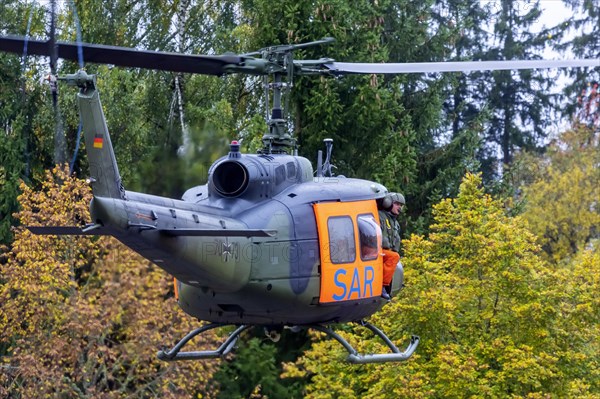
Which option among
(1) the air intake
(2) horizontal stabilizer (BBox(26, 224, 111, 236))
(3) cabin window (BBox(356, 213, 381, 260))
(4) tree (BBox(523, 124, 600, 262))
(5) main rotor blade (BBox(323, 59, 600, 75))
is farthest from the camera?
(4) tree (BBox(523, 124, 600, 262))

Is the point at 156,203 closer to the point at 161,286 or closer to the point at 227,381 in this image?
the point at 161,286

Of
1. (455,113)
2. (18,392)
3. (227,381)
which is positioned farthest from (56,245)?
(455,113)

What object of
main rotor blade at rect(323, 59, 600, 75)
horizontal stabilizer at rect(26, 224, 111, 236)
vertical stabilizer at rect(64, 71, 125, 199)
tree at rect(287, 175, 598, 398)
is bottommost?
tree at rect(287, 175, 598, 398)

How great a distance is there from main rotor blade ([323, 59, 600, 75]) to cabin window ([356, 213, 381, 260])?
1.52 meters

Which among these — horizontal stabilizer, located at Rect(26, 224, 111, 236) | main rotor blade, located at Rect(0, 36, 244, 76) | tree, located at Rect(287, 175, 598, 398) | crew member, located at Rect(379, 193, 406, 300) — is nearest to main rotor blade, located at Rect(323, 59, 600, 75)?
main rotor blade, located at Rect(0, 36, 244, 76)

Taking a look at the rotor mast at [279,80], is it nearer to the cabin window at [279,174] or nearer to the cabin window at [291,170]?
the cabin window at [291,170]

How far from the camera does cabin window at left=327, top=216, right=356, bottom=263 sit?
12.4 meters

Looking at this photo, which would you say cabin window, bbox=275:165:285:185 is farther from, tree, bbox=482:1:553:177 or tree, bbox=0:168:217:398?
tree, bbox=482:1:553:177

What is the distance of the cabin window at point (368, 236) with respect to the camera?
1272cm

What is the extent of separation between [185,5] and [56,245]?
636 cm

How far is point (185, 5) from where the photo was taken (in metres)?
27.2

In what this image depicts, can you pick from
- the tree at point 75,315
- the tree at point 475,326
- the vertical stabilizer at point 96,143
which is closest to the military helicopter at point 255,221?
the vertical stabilizer at point 96,143

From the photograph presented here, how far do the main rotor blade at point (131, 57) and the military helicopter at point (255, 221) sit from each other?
0.01 metres

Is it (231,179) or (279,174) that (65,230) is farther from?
(279,174)
